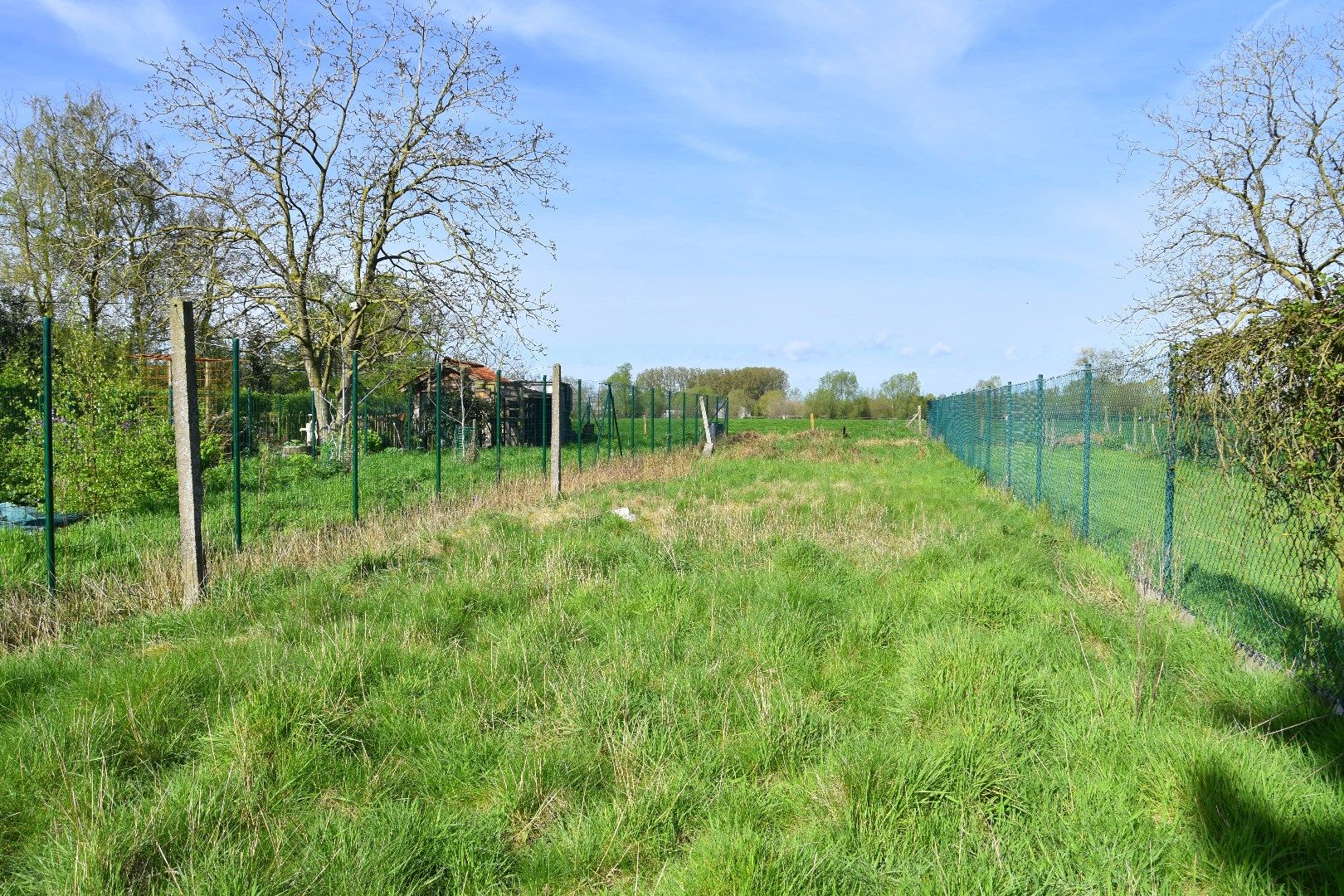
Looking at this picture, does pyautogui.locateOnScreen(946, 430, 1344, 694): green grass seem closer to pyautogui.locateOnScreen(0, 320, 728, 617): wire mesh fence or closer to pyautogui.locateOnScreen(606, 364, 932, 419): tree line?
pyautogui.locateOnScreen(0, 320, 728, 617): wire mesh fence

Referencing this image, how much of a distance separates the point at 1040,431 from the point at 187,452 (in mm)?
9031

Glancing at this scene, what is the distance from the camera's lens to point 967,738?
3201 millimetres

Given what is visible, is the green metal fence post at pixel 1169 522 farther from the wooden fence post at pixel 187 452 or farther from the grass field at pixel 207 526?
the grass field at pixel 207 526

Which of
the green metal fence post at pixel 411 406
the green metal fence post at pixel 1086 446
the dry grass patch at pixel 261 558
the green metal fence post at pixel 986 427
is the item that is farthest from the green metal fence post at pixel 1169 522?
the green metal fence post at pixel 411 406

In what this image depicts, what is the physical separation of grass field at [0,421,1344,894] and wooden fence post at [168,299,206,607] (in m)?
0.30

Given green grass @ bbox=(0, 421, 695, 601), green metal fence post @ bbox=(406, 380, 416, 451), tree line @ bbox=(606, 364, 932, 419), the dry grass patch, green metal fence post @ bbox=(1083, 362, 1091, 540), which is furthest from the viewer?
tree line @ bbox=(606, 364, 932, 419)

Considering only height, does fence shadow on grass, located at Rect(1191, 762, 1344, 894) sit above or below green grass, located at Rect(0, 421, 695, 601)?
below

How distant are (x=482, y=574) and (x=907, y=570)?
3137mm

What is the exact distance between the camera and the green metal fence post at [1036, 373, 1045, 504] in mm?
9688

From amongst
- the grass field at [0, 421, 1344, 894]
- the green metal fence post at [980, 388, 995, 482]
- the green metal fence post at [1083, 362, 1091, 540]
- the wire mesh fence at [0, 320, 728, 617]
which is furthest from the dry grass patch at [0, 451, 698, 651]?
the green metal fence post at [980, 388, 995, 482]

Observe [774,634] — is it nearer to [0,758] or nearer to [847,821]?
A: [847,821]

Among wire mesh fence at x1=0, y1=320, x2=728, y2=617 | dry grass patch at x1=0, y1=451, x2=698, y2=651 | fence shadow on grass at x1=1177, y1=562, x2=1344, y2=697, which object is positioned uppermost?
wire mesh fence at x1=0, y1=320, x2=728, y2=617

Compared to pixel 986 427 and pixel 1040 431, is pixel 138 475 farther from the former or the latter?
pixel 986 427

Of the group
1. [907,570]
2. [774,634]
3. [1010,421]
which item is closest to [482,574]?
[774,634]
